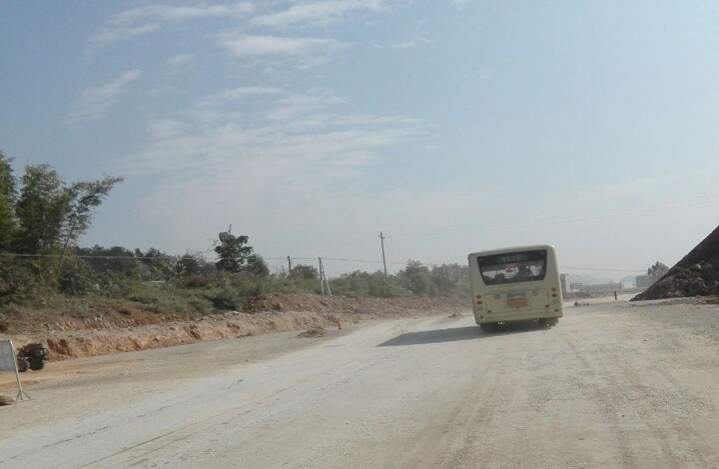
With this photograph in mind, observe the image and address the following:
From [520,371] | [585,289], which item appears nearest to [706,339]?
[520,371]

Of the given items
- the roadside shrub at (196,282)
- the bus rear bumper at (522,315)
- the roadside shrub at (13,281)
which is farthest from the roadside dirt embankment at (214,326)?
the bus rear bumper at (522,315)

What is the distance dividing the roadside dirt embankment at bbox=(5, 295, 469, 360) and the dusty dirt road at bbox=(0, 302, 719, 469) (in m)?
11.8

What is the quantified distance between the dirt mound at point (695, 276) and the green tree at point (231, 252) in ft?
117

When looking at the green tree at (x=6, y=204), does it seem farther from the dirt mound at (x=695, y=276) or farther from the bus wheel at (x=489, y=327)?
the dirt mound at (x=695, y=276)

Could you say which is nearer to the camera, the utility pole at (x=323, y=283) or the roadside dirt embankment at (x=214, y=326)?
the roadside dirt embankment at (x=214, y=326)

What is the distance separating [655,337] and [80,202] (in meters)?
34.8

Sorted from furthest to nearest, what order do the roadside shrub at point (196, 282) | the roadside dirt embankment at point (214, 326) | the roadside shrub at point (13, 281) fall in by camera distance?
the roadside shrub at point (196, 282), the roadside shrub at point (13, 281), the roadside dirt embankment at point (214, 326)

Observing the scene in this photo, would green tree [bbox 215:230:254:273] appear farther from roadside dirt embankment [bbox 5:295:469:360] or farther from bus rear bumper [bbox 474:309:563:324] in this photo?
bus rear bumper [bbox 474:309:563:324]

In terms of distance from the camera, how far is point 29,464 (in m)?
8.88

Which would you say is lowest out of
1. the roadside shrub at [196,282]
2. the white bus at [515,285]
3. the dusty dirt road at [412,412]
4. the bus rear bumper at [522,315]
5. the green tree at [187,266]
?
the dusty dirt road at [412,412]

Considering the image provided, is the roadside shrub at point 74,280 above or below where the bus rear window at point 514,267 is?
above

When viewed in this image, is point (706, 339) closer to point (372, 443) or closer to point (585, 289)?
point (372, 443)

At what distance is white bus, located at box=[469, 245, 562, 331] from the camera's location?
81.4 feet

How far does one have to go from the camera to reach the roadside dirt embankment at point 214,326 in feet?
100
